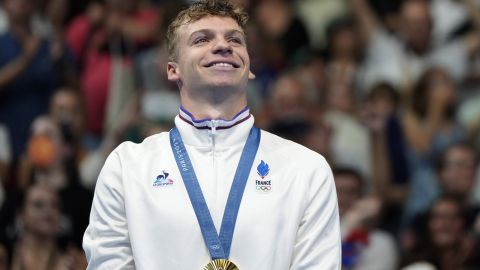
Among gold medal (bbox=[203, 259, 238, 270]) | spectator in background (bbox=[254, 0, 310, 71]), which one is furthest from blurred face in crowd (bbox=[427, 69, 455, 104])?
gold medal (bbox=[203, 259, 238, 270])

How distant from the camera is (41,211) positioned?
359 inches

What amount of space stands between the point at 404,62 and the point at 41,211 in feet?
12.3

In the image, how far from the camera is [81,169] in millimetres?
9992

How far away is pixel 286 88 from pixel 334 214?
5759 millimetres

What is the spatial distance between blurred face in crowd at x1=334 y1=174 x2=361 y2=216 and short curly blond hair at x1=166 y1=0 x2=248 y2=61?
15.0 ft

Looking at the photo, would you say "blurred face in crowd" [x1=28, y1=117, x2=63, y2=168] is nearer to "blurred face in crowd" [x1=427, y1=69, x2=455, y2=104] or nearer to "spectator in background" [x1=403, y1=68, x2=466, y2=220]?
"spectator in background" [x1=403, y1=68, x2=466, y2=220]

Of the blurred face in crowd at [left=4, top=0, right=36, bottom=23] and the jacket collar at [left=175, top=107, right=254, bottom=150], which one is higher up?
the blurred face in crowd at [left=4, top=0, right=36, bottom=23]

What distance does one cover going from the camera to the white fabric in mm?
10695

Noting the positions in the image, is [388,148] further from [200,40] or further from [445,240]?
[200,40]

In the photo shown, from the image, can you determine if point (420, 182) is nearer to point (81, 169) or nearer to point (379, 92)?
point (379, 92)

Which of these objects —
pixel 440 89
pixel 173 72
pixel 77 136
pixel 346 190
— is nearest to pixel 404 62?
pixel 440 89

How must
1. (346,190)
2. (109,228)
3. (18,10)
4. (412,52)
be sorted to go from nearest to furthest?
(109,228)
(346,190)
(18,10)
(412,52)

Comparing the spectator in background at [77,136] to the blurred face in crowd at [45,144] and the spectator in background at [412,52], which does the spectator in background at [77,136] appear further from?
the spectator in background at [412,52]

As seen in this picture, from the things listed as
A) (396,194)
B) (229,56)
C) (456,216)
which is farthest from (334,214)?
(396,194)
